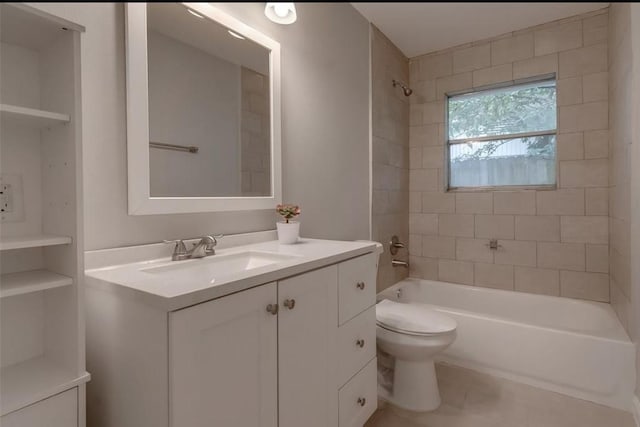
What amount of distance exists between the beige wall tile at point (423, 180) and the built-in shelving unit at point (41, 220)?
264cm

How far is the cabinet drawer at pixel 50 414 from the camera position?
30.2 inches

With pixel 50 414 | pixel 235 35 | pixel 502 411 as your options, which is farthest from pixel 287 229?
pixel 502 411

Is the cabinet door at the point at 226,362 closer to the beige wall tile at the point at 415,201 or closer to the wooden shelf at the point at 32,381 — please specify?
the wooden shelf at the point at 32,381

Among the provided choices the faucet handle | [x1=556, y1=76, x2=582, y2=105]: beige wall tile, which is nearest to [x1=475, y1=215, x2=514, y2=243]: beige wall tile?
[x1=556, y1=76, x2=582, y2=105]: beige wall tile

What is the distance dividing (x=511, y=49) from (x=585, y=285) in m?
1.82

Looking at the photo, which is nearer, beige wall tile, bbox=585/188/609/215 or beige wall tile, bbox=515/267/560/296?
beige wall tile, bbox=585/188/609/215

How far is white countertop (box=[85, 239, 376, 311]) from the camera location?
2.52ft

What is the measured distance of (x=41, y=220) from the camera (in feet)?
3.10

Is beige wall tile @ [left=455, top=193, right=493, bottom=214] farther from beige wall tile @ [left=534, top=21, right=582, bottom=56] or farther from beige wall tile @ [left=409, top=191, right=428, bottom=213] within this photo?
beige wall tile @ [left=534, top=21, right=582, bottom=56]

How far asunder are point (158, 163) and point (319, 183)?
0.96 m

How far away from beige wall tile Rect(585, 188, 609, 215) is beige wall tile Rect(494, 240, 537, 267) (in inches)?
16.8

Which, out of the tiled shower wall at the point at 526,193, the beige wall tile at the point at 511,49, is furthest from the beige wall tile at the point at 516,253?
the beige wall tile at the point at 511,49

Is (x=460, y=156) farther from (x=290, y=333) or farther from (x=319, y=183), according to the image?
(x=290, y=333)

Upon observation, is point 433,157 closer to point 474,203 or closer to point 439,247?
point 474,203
